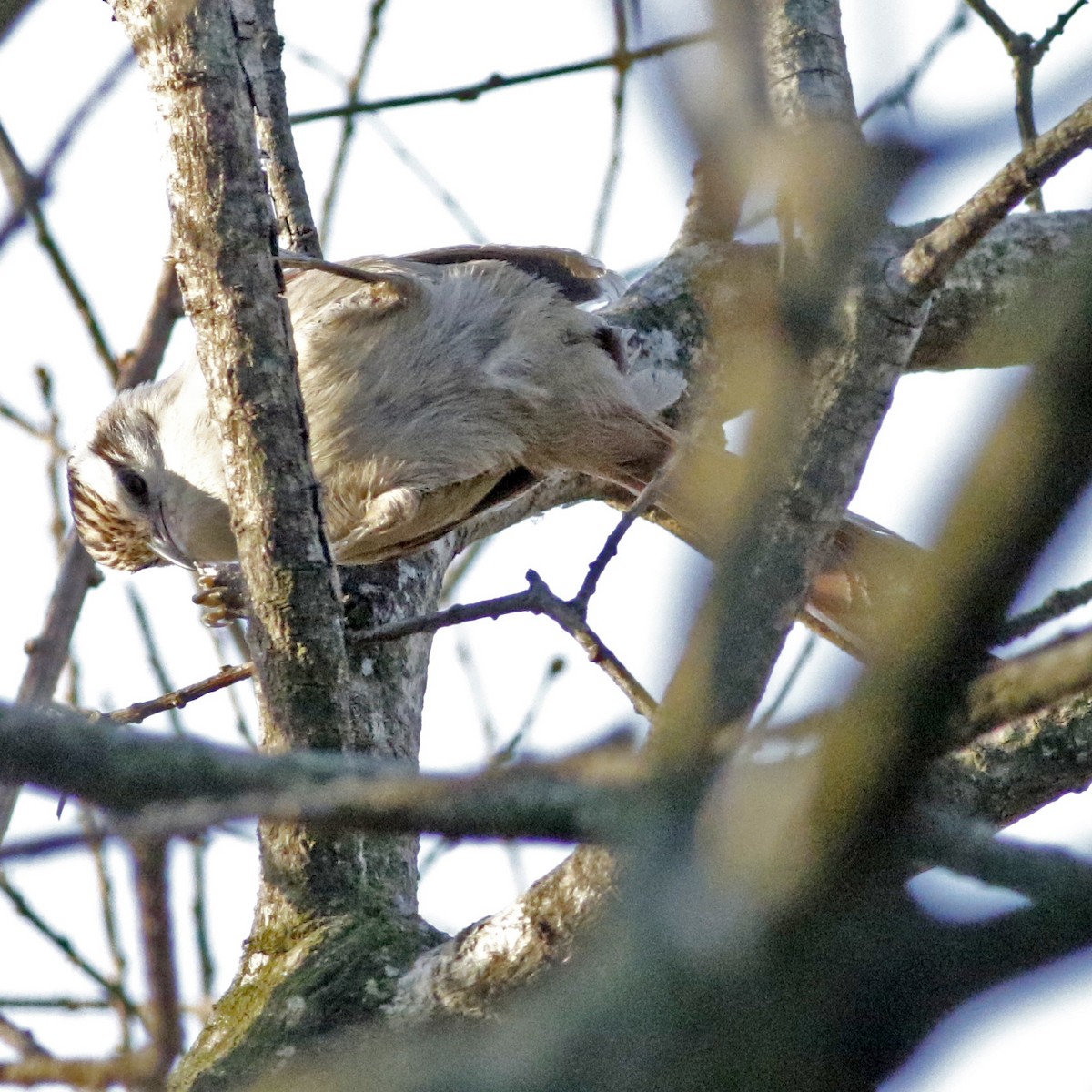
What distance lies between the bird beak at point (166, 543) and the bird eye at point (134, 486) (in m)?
0.08

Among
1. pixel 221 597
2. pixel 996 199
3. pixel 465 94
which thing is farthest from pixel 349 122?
pixel 996 199

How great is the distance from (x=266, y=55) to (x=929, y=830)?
2.88 m

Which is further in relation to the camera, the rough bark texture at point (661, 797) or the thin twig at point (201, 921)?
the thin twig at point (201, 921)

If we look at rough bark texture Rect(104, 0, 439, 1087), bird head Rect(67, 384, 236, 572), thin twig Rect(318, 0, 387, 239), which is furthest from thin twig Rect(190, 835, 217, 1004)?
thin twig Rect(318, 0, 387, 239)

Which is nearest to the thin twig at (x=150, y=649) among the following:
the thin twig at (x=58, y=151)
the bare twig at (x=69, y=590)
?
the bare twig at (x=69, y=590)

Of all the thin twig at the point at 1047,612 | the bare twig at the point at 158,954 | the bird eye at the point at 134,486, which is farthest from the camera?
the bird eye at the point at 134,486

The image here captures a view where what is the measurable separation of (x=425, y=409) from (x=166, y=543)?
83 centimetres

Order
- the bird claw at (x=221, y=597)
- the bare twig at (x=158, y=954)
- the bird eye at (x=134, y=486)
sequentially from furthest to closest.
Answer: the bird eye at (x=134, y=486) < the bird claw at (x=221, y=597) < the bare twig at (x=158, y=954)

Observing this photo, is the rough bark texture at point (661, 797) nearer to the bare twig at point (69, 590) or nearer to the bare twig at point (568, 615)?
the bare twig at point (568, 615)

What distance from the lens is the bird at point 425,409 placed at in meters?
3.27

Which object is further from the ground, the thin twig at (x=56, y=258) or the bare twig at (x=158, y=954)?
the thin twig at (x=56, y=258)

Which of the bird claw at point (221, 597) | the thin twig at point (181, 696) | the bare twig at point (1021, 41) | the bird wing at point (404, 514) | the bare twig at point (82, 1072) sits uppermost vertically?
the bare twig at point (1021, 41)

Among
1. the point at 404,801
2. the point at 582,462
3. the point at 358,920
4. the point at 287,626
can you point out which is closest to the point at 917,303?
the point at 404,801

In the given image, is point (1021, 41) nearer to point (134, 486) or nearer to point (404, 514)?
point (404, 514)
